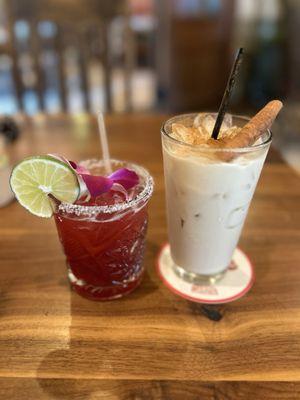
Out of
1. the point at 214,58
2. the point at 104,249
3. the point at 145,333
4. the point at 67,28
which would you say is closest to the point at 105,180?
the point at 104,249

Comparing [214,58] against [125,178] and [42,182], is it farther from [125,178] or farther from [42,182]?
[42,182]

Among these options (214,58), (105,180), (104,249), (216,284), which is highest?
(105,180)

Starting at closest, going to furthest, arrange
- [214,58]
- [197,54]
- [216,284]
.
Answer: [216,284]
[197,54]
[214,58]

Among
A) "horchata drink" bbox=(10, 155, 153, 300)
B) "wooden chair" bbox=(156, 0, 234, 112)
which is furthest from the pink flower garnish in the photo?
"wooden chair" bbox=(156, 0, 234, 112)

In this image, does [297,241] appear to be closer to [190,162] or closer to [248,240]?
[248,240]

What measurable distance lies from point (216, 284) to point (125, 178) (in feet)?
0.86

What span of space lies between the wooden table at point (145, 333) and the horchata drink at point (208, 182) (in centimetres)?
9

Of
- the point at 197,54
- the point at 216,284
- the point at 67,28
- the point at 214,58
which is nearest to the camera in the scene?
the point at 216,284

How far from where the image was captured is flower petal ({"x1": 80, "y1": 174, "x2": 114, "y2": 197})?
1.98 ft

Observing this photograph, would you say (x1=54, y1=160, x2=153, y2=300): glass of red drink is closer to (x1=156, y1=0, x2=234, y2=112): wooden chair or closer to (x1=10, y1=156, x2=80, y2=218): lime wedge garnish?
(x1=10, y1=156, x2=80, y2=218): lime wedge garnish

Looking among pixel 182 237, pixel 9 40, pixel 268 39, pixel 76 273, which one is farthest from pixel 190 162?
pixel 268 39

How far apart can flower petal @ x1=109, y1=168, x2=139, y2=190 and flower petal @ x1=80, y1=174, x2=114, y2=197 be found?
4 cm

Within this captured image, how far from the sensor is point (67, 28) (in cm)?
176

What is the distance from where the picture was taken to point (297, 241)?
82 centimetres
